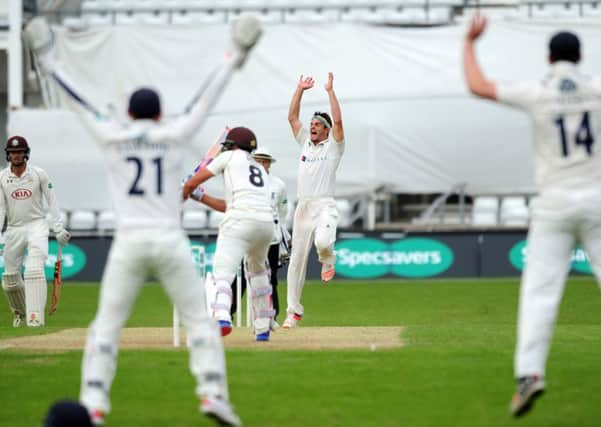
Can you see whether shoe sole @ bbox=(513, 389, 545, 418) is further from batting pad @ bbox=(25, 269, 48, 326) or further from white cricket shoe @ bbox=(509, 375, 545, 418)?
batting pad @ bbox=(25, 269, 48, 326)

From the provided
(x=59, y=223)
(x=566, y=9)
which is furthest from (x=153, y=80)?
(x=59, y=223)

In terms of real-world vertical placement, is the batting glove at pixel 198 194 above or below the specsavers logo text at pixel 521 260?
above

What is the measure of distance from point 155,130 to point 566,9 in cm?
2779

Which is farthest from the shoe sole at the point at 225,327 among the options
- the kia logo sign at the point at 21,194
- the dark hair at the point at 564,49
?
the dark hair at the point at 564,49

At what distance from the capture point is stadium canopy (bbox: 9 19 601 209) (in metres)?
32.0

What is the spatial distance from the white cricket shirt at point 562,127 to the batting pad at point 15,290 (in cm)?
1010

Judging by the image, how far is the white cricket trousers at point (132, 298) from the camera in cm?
811

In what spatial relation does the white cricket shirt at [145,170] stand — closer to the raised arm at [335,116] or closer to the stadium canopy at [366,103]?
the raised arm at [335,116]

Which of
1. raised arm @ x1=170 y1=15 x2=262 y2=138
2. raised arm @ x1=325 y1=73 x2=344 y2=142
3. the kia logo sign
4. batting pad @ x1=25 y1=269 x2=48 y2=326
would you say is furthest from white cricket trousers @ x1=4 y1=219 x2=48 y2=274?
raised arm @ x1=170 y1=15 x2=262 y2=138

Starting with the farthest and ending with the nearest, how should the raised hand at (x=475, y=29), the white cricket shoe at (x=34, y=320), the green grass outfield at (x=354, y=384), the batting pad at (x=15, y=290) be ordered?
1. the batting pad at (x=15, y=290)
2. the white cricket shoe at (x=34, y=320)
3. the green grass outfield at (x=354, y=384)
4. the raised hand at (x=475, y=29)

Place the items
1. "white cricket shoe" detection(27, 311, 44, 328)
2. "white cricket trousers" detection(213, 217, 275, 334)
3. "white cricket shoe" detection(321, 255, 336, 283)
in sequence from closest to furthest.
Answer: "white cricket trousers" detection(213, 217, 275, 334)
"white cricket shoe" detection(321, 255, 336, 283)
"white cricket shoe" detection(27, 311, 44, 328)

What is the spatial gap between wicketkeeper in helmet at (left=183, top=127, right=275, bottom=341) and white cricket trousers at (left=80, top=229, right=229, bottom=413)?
4015 mm

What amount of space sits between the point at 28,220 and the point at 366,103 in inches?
649

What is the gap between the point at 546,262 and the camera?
832 centimetres
